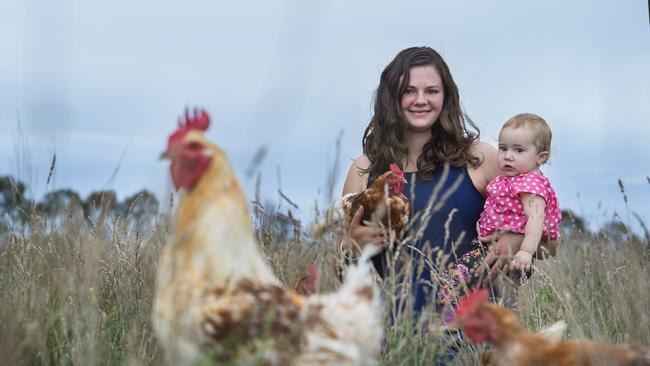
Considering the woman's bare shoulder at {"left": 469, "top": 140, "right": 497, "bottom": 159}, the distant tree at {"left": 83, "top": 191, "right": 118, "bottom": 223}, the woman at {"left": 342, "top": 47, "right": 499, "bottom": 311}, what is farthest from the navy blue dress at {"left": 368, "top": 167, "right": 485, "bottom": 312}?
the distant tree at {"left": 83, "top": 191, "right": 118, "bottom": 223}

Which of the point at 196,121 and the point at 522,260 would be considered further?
the point at 522,260

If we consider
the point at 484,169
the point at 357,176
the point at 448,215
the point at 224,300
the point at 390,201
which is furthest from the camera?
the point at 357,176

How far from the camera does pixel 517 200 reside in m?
4.70

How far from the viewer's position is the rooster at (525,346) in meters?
2.65

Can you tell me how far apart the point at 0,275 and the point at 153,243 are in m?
1.41

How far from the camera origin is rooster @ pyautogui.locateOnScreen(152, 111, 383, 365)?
92.4 inches

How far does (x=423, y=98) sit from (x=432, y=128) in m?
0.32

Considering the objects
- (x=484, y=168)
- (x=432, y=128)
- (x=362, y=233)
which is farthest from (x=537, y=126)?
(x=362, y=233)

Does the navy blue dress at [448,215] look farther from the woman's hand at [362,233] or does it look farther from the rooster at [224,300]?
the rooster at [224,300]

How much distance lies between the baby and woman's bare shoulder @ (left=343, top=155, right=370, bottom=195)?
3.21ft

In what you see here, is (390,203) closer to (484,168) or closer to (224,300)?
(484,168)

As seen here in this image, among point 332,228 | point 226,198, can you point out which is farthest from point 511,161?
point 226,198

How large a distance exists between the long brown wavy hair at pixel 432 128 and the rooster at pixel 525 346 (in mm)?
2314

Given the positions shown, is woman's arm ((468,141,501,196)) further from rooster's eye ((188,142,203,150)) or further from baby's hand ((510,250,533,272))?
rooster's eye ((188,142,203,150))
